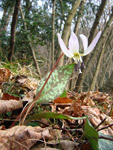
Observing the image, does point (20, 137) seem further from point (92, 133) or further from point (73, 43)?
point (73, 43)

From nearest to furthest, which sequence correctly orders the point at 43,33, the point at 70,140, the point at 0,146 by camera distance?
1. the point at 0,146
2. the point at 70,140
3. the point at 43,33

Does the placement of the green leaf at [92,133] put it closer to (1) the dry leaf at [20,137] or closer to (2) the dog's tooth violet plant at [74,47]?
(1) the dry leaf at [20,137]

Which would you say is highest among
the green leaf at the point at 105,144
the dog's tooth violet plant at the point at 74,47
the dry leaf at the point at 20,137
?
the dog's tooth violet plant at the point at 74,47

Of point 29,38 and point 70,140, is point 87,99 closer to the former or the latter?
point 70,140

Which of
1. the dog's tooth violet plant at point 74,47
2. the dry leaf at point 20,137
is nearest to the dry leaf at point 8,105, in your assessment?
the dry leaf at point 20,137

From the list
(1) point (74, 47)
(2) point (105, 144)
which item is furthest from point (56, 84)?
(2) point (105, 144)

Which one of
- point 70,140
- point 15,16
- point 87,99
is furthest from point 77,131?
point 15,16

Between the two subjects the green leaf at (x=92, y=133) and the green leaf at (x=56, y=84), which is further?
the green leaf at (x=56, y=84)

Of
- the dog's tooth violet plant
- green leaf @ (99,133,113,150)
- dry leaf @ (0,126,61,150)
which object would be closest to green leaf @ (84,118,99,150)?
green leaf @ (99,133,113,150)
